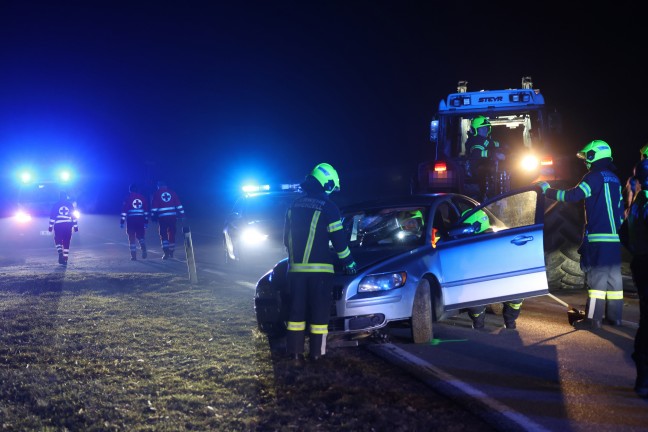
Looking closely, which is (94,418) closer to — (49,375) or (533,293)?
(49,375)

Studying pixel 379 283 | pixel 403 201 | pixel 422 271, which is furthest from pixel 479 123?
pixel 379 283

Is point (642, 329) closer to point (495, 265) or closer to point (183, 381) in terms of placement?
point (495, 265)

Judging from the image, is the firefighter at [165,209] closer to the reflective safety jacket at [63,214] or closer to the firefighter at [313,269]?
the reflective safety jacket at [63,214]

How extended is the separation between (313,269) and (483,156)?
18.0ft

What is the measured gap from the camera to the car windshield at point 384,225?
6.71 m

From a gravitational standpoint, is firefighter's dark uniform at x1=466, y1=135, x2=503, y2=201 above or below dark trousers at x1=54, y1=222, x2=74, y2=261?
above

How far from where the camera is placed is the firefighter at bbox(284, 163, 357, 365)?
5527 mm

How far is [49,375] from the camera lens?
211 inches

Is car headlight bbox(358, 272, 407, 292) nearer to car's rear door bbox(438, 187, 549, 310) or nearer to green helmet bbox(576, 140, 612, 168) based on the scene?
car's rear door bbox(438, 187, 549, 310)

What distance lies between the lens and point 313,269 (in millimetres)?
5543

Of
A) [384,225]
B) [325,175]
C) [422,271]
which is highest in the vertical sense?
[325,175]

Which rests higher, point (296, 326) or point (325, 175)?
point (325, 175)

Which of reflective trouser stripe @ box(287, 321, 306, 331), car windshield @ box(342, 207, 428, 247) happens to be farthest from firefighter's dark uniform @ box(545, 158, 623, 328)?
reflective trouser stripe @ box(287, 321, 306, 331)

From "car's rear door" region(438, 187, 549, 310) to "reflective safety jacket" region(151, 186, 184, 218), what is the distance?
9516mm
